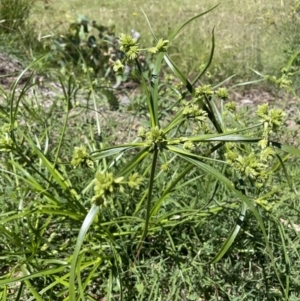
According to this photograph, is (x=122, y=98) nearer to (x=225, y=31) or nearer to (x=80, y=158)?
(x=225, y=31)

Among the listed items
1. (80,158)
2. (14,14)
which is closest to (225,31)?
(14,14)

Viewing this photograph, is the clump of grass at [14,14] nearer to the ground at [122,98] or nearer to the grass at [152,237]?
the ground at [122,98]

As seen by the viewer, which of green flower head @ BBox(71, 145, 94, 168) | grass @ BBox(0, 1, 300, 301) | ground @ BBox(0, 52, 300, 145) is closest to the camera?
green flower head @ BBox(71, 145, 94, 168)

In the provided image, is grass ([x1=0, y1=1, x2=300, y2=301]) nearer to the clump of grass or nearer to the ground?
the ground

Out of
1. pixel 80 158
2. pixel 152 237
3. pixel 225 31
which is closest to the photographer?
pixel 80 158

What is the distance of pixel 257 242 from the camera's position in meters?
1.76

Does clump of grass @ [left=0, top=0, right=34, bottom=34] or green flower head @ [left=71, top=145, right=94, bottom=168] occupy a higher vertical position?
green flower head @ [left=71, top=145, right=94, bottom=168]

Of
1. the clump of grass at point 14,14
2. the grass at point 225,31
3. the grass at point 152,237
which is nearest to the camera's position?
the grass at point 152,237

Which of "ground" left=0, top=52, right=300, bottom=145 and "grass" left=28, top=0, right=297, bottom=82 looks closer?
"ground" left=0, top=52, right=300, bottom=145

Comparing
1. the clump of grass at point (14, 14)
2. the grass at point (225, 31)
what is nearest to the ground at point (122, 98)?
the grass at point (225, 31)

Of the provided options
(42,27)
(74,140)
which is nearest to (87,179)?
(74,140)

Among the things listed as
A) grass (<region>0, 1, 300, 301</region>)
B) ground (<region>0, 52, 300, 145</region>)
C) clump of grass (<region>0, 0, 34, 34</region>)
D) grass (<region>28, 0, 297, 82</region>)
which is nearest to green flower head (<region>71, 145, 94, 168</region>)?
grass (<region>0, 1, 300, 301</region>)

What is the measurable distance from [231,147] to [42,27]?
437 cm

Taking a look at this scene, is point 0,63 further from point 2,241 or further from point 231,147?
point 231,147
